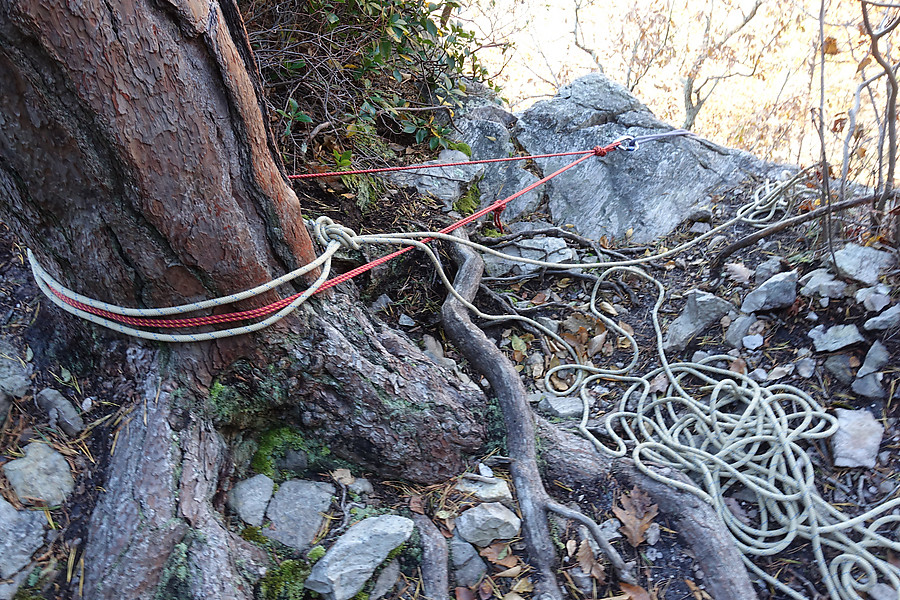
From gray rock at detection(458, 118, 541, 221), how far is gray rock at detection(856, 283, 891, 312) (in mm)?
1752

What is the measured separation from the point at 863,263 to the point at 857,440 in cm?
74

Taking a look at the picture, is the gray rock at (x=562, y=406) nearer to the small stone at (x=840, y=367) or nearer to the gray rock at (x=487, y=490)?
the gray rock at (x=487, y=490)

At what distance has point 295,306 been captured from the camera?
161 centimetres

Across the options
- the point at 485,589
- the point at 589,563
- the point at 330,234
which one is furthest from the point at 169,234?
the point at 589,563

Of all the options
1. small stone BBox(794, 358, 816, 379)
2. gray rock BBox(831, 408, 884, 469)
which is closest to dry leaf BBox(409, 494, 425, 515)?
gray rock BBox(831, 408, 884, 469)

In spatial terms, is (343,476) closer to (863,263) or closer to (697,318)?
(697,318)

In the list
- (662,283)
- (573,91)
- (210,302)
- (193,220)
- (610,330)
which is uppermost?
(573,91)

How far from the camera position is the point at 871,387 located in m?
2.02

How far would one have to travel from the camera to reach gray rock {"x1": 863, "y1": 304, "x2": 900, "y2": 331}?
204 cm

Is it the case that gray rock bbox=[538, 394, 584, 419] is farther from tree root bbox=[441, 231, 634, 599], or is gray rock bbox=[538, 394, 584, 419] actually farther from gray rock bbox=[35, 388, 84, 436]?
gray rock bbox=[35, 388, 84, 436]

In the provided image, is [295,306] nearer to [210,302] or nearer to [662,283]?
[210,302]

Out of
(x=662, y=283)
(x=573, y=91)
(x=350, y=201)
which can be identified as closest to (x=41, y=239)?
(x=350, y=201)

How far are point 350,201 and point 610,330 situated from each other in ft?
4.73

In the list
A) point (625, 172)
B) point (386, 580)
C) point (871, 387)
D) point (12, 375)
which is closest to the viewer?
point (12, 375)
